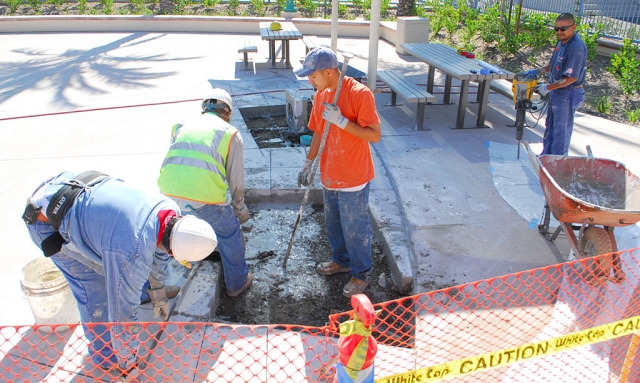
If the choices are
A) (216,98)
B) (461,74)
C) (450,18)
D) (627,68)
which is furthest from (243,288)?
(450,18)

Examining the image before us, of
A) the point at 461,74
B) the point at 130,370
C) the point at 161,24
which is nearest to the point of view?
the point at 130,370

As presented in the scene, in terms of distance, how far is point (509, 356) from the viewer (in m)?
2.04

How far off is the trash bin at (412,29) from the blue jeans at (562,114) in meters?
6.89

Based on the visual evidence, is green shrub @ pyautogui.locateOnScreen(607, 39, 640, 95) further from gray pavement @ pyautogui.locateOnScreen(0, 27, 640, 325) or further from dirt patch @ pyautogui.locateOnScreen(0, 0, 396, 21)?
dirt patch @ pyautogui.locateOnScreen(0, 0, 396, 21)

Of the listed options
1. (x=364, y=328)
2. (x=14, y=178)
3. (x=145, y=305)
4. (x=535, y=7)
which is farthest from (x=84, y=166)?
(x=535, y=7)

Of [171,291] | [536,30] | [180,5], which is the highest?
[180,5]

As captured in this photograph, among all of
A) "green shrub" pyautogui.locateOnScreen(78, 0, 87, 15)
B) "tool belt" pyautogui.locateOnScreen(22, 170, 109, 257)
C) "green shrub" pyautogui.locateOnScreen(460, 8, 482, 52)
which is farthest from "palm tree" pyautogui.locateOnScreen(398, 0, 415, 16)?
"tool belt" pyautogui.locateOnScreen(22, 170, 109, 257)

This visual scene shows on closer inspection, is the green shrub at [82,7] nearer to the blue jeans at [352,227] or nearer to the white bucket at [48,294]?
the white bucket at [48,294]

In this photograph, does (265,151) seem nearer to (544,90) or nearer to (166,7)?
(544,90)

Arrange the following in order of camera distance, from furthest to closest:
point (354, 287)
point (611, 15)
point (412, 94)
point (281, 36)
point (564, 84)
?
1. point (611, 15)
2. point (281, 36)
3. point (412, 94)
4. point (564, 84)
5. point (354, 287)

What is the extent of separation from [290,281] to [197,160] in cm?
147

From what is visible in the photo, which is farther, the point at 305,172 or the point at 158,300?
the point at 305,172

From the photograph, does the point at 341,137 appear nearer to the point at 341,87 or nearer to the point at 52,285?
the point at 341,87

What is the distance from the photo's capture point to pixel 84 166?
19.2 feet
